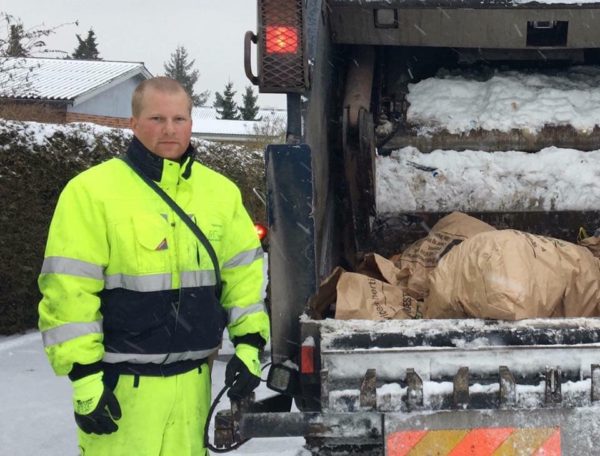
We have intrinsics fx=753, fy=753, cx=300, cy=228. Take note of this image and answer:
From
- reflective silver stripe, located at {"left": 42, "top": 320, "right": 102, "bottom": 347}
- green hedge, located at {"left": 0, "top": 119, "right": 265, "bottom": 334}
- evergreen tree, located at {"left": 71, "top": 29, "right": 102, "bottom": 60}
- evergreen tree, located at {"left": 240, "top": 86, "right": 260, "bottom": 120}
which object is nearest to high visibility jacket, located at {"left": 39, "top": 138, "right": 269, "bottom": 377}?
reflective silver stripe, located at {"left": 42, "top": 320, "right": 102, "bottom": 347}

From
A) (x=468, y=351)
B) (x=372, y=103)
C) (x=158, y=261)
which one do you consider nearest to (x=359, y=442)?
(x=468, y=351)

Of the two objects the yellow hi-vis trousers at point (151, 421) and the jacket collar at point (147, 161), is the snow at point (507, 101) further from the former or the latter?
the yellow hi-vis trousers at point (151, 421)

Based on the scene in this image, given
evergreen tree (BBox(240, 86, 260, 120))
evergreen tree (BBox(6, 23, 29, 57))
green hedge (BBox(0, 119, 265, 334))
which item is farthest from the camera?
evergreen tree (BBox(240, 86, 260, 120))

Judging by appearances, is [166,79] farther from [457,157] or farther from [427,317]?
[457,157]

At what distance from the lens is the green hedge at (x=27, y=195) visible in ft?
19.1

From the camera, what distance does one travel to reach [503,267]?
2.19 m

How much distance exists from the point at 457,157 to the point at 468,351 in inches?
59.6

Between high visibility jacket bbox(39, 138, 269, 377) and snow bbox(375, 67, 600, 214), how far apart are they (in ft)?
4.65

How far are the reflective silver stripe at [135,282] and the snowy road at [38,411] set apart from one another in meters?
1.78

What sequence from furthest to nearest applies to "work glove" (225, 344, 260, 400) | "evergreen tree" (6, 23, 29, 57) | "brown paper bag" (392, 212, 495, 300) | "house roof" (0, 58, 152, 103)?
"house roof" (0, 58, 152, 103)
"evergreen tree" (6, 23, 29, 57)
"brown paper bag" (392, 212, 495, 300)
"work glove" (225, 344, 260, 400)

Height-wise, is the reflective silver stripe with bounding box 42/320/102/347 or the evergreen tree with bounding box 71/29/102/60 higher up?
the evergreen tree with bounding box 71/29/102/60

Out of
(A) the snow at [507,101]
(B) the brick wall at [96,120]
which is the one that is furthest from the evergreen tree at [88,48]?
(A) the snow at [507,101]

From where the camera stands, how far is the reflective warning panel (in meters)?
1.99

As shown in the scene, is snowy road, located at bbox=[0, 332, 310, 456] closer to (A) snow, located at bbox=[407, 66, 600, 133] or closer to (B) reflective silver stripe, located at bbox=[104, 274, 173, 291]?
(A) snow, located at bbox=[407, 66, 600, 133]
